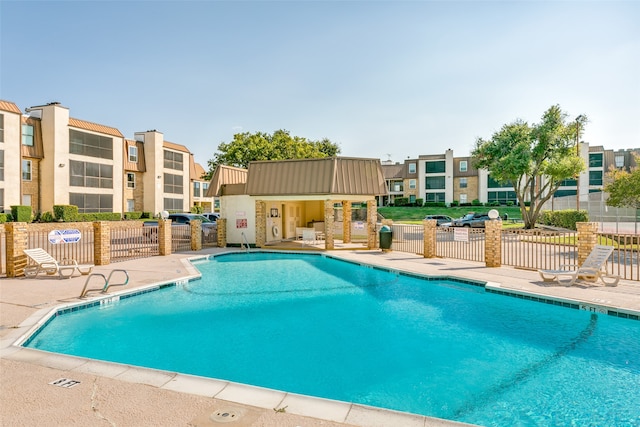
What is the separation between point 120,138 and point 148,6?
30139 millimetres

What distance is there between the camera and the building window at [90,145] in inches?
1335

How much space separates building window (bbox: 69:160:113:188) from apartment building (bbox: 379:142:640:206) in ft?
132

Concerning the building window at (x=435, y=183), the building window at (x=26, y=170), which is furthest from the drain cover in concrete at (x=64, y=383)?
the building window at (x=435, y=183)

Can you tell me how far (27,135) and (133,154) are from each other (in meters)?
11.2

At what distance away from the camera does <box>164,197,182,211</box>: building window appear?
44.5m

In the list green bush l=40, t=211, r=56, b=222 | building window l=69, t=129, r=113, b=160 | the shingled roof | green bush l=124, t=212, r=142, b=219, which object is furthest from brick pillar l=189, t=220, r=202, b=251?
green bush l=124, t=212, r=142, b=219

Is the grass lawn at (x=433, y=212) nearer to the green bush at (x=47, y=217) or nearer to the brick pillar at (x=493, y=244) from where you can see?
the brick pillar at (x=493, y=244)

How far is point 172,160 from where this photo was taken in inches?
1795

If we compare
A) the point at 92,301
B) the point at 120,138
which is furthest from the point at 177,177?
the point at 92,301

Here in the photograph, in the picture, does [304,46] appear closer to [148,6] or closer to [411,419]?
[148,6]

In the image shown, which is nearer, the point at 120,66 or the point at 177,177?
the point at 120,66

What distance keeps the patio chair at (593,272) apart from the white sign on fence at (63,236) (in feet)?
54.1

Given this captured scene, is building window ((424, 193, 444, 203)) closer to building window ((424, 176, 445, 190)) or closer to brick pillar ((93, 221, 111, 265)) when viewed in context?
building window ((424, 176, 445, 190))

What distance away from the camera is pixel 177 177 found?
46531 millimetres
